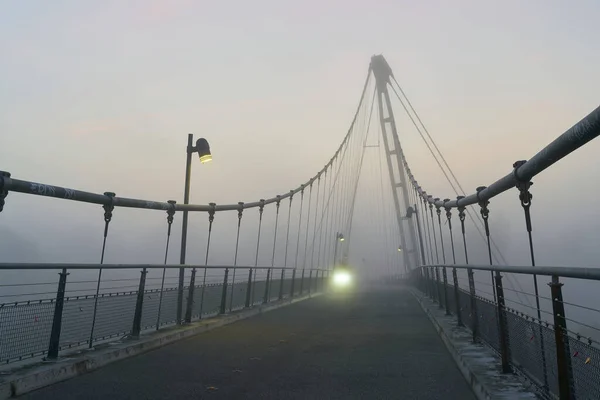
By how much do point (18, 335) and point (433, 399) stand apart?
4.12 metres

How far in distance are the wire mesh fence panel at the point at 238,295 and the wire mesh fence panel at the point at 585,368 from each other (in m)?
8.88

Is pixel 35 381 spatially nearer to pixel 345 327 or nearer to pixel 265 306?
pixel 345 327

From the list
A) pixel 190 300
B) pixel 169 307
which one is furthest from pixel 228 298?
pixel 169 307

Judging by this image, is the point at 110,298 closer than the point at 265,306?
Yes

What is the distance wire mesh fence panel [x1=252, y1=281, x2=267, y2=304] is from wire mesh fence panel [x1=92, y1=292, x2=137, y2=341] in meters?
6.23

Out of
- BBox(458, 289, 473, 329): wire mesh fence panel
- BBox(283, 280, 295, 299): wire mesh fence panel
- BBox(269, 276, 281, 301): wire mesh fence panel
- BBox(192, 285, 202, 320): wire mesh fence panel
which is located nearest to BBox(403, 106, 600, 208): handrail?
BBox(458, 289, 473, 329): wire mesh fence panel

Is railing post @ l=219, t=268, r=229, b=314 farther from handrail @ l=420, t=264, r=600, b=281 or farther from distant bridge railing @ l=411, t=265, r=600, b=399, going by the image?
handrail @ l=420, t=264, r=600, b=281

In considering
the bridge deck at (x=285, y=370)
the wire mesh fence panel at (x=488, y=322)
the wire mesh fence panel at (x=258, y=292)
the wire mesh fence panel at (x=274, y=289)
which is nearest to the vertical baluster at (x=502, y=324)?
the wire mesh fence panel at (x=488, y=322)

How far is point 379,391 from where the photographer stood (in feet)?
14.1

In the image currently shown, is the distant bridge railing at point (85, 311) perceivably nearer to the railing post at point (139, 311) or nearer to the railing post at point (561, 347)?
the railing post at point (139, 311)

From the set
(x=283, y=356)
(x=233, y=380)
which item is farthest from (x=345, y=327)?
(x=233, y=380)

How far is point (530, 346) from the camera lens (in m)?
3.78

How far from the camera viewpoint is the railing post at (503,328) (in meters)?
4.38

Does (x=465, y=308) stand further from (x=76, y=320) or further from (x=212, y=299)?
(x=76, y=320)
